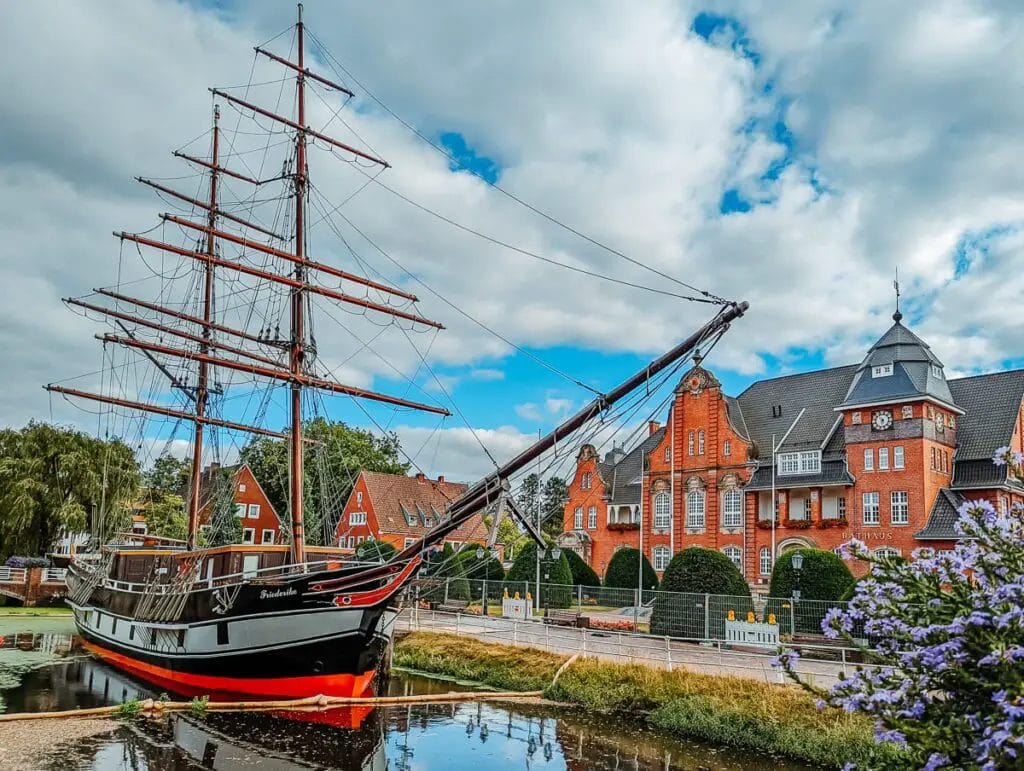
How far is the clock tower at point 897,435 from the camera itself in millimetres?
37188

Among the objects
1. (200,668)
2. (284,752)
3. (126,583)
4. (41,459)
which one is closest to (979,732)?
(284,752)

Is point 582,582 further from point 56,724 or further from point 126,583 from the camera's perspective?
point 56,724

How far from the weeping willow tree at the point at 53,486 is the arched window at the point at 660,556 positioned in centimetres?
3005

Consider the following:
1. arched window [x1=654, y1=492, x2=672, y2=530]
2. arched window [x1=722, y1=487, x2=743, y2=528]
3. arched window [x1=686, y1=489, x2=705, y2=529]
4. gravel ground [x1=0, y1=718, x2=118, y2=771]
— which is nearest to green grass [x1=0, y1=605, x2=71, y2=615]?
gravel ground [x1=0, y1=718, x2=118, y2=771]

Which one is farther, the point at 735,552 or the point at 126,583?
the point at 735,552

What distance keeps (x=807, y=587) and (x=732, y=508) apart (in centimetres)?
1682

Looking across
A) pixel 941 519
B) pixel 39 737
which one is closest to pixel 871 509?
pixel 941 519

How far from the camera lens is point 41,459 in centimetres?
4550

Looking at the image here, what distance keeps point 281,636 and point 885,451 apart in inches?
1188

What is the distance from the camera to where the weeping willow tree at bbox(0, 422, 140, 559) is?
143 feet

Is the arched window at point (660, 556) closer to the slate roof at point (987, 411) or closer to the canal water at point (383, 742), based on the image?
the slate roof at point (987, 411)

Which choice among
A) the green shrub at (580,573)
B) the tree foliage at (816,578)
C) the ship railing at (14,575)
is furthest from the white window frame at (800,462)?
the ship railing at (14,575)

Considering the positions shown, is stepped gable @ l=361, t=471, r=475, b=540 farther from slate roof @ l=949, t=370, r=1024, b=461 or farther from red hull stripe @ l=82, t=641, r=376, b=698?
red hull stripe @ l=82, t=641, r=376, b=698

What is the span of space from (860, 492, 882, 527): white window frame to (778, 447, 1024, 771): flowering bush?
35.2 m
